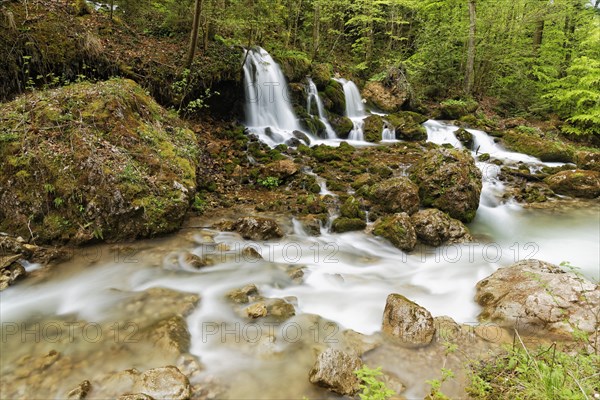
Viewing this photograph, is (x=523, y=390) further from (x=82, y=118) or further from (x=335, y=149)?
(x=335, y=149)

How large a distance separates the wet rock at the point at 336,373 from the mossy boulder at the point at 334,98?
11.6 m

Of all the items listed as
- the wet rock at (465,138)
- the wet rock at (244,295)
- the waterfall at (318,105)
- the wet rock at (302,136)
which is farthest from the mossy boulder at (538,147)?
the wet rock at (244,295)

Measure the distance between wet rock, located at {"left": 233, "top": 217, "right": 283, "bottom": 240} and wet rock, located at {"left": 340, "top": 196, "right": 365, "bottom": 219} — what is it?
1.57 metres

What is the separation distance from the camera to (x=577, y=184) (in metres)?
9.18

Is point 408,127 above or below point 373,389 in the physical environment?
above

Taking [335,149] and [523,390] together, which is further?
[335,149]

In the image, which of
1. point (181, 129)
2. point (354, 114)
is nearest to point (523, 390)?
point (181, 129)

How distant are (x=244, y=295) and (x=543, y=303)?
141 inches

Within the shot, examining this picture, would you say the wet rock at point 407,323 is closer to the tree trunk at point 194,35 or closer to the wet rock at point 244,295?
the wet rock at point 244,295

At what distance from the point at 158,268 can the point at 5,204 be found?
8.19ft

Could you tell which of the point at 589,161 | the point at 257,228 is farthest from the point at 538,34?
the point at 257,228

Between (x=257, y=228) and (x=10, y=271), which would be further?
(x=257, y=228)

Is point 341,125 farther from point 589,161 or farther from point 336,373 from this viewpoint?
point 336,373

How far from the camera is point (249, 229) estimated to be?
5988mm
